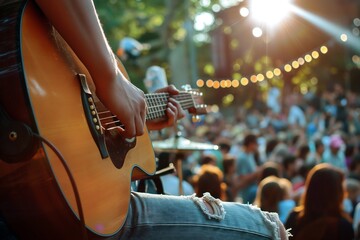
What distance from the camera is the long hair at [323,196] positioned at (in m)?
4.55

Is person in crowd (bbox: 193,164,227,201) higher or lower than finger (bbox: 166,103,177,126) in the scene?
lower

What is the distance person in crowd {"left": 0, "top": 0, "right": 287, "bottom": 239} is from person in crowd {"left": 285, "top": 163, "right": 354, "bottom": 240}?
2866mm

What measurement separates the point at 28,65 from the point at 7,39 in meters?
0.08

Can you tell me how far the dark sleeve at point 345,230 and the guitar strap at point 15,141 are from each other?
3.63 meters

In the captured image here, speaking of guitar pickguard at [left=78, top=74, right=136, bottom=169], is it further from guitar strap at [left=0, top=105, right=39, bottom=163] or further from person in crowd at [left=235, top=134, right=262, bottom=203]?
person in crowd at [left=235, top=134, right=262, bottom=203]

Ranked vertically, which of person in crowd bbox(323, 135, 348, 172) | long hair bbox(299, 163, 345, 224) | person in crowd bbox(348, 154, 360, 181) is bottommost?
person in crowd bbox(323, 135, 348, 172)

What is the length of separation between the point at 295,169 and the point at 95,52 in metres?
7.38

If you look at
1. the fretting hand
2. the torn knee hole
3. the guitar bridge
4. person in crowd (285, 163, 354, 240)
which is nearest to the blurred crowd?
person in crowd (285, 163, 354, 240)

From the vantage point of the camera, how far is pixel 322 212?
455 cm

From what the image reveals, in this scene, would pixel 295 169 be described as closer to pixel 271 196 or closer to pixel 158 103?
pixel 271 196

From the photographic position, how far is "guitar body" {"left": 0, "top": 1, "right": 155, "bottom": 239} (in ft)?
4.30

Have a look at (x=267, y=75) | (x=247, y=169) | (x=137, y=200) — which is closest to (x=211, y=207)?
(x=137, y=200)

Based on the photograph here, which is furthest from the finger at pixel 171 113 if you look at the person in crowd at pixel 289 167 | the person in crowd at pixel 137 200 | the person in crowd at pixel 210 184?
the person in crowd at pixel 289 167

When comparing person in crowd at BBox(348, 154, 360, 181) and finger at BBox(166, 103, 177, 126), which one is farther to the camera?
person in crowd at BBox(348, 154, 360, 181)
